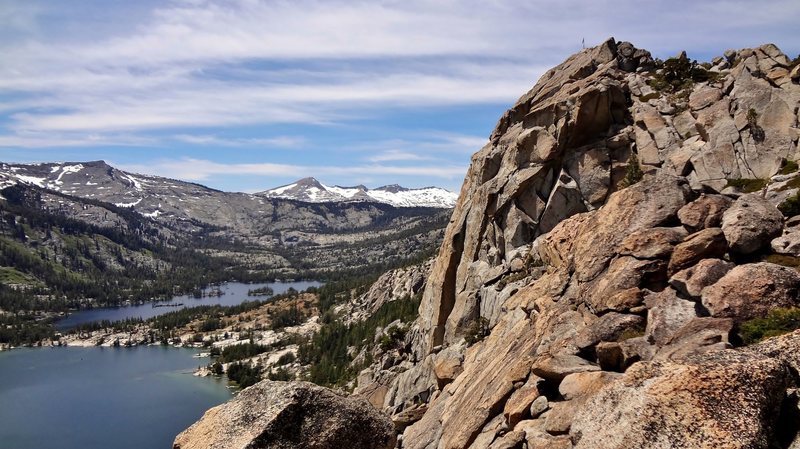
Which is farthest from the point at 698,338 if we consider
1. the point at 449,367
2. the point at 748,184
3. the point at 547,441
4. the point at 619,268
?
the point at 449,367

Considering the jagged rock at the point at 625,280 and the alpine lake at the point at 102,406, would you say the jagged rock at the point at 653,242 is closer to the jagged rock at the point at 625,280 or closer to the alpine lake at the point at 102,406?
the jagged rock at the point at 625,280

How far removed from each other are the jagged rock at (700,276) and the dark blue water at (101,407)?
122 m

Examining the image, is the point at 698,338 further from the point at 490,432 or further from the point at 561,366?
the point at 490,432

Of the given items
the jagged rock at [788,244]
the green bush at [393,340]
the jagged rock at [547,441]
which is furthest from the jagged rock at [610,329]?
the green bush at [393,340]

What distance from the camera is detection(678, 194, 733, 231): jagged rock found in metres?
21.8

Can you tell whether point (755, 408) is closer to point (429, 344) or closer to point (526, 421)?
point (526, 421)

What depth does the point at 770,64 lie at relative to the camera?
4006 centimetres

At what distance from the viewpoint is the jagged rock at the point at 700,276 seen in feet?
63.1

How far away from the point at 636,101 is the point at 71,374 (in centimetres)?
21534

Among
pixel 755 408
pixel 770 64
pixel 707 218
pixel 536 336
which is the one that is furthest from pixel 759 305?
pixel 770 64

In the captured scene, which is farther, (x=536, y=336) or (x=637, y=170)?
(x=637, y=170)

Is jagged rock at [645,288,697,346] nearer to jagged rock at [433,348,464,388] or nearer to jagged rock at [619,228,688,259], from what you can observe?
jagged rock at [619,228,688,259]

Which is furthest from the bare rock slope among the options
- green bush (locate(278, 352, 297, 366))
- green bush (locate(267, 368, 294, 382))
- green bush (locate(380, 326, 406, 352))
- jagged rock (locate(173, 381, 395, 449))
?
green bush (locate(278, 352, 297, 366))

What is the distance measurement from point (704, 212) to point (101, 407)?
16913 cm
